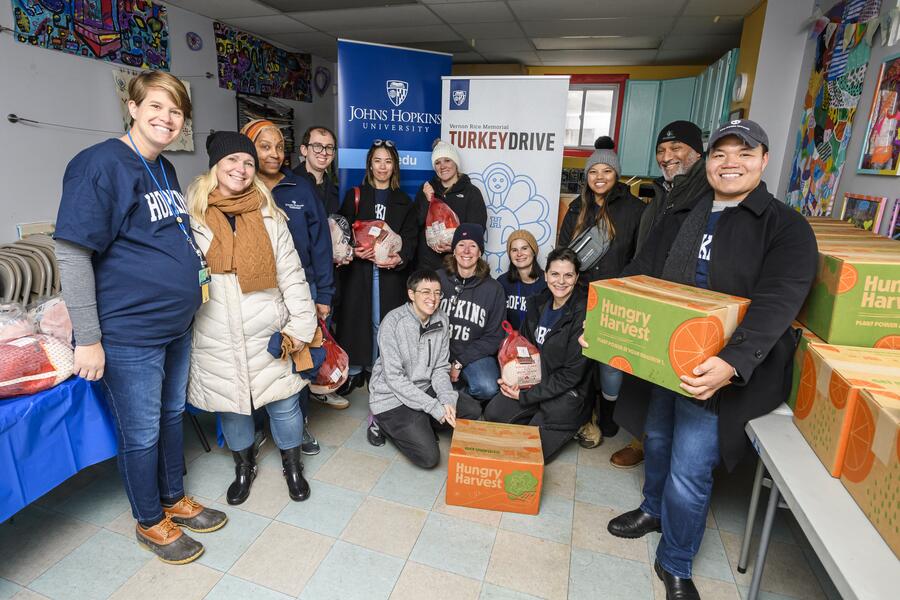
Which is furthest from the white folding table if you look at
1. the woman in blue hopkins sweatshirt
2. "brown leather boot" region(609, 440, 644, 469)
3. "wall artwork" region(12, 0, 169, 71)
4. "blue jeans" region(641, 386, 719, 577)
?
"wall artwork" region(12, 0, 169, 71)

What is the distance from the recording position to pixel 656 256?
1800 mm

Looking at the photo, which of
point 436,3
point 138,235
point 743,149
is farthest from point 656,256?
point 436,3

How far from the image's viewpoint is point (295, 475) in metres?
2.19

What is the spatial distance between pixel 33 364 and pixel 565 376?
209 centimetres

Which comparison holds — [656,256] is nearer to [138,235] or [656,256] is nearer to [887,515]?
[887,515]

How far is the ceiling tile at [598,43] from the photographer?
4.86 meters

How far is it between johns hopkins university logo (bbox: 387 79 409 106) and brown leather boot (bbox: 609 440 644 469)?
9.01 ft

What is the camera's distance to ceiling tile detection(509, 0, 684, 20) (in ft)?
12.1

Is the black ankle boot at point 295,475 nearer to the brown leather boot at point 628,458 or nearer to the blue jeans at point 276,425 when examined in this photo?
the blue jeans at point 276,425

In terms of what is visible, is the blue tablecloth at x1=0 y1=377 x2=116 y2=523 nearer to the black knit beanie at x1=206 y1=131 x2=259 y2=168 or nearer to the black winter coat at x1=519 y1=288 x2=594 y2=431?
the black knit beanie at x1=206 y1=131 x2=259 y2=168

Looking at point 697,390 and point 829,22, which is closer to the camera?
point 697,390

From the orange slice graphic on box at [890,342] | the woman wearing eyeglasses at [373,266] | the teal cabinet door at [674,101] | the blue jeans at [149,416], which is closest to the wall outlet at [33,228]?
the woman wearing eyeglasses at [373,266]

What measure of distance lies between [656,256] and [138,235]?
1.72 meters

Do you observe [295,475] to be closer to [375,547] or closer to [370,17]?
[375,547]
